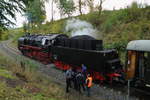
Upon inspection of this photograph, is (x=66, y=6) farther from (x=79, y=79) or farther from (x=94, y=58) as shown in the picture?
(x=79, y=79)

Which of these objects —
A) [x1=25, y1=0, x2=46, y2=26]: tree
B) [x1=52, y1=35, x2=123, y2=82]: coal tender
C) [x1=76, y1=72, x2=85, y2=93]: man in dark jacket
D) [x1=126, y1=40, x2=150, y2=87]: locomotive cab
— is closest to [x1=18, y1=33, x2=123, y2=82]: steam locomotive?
[x1=52, y1=35, x2=123, y2=82]: coal tender

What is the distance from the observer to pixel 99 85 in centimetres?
1298

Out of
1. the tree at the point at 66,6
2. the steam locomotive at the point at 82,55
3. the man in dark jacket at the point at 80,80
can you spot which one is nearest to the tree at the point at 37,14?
the tree at the point at 66,6

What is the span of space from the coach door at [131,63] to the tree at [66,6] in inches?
1588

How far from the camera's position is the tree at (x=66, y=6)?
168 ft

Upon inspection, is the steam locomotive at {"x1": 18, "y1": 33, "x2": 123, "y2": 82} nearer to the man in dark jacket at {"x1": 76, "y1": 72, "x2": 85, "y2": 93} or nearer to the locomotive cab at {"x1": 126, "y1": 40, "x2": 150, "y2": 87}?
the locomotive cab at {"x1": 126, "y1": 40, "x2": 150, "y2": 87}

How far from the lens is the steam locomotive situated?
12602 mm

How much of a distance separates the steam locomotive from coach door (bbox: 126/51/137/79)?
136 cm

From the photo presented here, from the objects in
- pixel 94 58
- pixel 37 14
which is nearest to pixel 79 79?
pixel 94 58

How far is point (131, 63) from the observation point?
10.9m

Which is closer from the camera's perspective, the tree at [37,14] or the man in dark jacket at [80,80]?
the man in dark jacket at [80,80]

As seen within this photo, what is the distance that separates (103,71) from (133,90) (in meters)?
2.16

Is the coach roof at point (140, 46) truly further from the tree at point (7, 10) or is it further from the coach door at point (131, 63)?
the tree at point (7, 10)

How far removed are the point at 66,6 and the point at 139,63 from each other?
43595 mm
